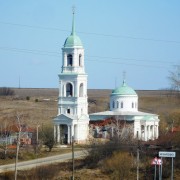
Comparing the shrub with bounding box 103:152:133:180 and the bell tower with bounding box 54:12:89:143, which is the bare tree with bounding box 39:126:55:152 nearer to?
the bell tower with bounding box 54:12:89:143

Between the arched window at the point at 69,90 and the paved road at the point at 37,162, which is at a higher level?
the arched window at the point at 69,90

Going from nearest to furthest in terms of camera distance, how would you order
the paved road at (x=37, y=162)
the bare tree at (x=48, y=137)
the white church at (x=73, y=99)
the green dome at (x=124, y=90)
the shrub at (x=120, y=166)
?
1. the shrub at (x=120, y=166)
2. the paved road at (x=37, y=162)
3. the bare tree at (x=48, y=137)
4. the white church at (x=73, y=99)
5. the green dome at (x=124, y=90)

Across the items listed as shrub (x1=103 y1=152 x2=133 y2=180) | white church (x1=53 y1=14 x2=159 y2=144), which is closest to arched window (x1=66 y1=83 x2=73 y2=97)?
white church (x1=53 y1=14 x2=159 y2=144)

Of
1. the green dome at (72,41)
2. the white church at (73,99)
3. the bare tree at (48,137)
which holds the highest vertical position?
the green dome at (72,41)

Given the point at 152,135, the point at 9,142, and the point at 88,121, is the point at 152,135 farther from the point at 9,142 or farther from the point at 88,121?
the point at 9,142

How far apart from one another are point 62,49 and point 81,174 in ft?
95.8

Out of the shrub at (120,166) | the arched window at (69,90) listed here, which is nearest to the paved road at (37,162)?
the shrub at (120,166)

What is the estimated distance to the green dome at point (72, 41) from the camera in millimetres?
68812

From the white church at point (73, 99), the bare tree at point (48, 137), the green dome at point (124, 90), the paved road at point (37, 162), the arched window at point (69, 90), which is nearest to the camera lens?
the paved road at point (37, 162)

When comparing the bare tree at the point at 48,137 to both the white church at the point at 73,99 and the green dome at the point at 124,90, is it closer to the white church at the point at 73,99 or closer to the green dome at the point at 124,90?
the white church at the point at 73,99

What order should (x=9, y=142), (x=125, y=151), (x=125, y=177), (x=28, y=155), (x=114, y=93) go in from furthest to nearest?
(x=114, y=93)
(x=9, y=142)
(x=28, y=155)
(x=125, y=151)
(x=125, y=177)

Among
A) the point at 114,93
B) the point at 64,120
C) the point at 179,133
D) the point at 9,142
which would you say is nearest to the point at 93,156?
the point at 179,133

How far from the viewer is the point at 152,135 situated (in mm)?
71312

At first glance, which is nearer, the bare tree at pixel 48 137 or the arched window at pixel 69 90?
the bare tree at pixel 48 137
